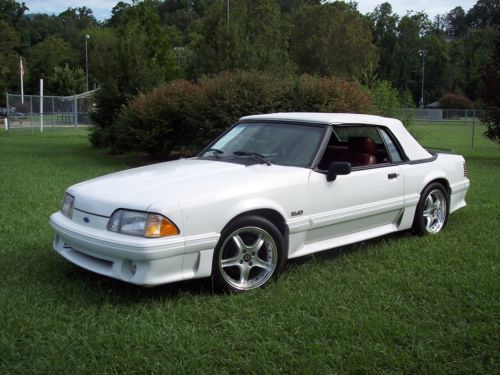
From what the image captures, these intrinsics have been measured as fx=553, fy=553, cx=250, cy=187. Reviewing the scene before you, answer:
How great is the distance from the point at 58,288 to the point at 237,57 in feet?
46.4

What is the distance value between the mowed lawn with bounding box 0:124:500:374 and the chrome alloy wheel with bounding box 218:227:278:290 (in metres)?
0.15

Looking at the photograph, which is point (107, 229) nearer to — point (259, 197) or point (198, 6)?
point (259, 197)

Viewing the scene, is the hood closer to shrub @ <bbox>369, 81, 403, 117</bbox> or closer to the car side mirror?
the car side mirror

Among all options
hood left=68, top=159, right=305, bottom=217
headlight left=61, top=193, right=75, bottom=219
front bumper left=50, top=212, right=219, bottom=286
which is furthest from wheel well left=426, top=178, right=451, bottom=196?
headlight left=61, top=193, right=75, bottom=219

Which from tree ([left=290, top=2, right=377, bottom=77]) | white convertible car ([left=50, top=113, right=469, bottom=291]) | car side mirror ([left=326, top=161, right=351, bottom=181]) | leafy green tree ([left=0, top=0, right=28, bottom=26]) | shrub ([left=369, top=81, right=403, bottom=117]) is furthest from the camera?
leafy green tree ([left=0, top=0, right=28, bottom=26])

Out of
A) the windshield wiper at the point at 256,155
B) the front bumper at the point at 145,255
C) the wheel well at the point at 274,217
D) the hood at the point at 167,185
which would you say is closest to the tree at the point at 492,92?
the windshield wiper at the point at 256,155

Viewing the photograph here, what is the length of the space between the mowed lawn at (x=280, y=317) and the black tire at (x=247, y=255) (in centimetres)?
14

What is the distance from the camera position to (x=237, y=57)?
57.6 ft

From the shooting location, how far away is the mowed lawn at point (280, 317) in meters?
3.24

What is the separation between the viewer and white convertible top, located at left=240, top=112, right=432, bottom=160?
5383 mm

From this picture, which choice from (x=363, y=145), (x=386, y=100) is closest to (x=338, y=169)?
(x=363, y=145)

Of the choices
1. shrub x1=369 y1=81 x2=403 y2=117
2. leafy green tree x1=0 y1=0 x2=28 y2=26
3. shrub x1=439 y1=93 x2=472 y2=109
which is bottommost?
shrub x1=369 y1=81 x2=403 y2=117

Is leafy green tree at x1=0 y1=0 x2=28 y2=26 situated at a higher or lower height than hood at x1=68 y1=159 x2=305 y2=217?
higher

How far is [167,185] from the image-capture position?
4.30m
